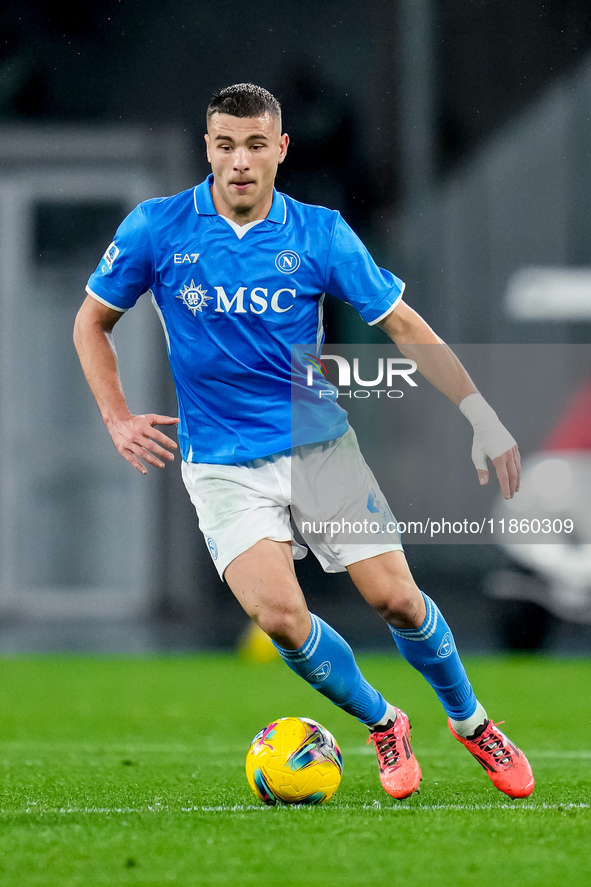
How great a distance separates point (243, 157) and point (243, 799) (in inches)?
72.2

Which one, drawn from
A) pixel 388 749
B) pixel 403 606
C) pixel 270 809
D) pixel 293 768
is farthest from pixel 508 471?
pixel 270 809

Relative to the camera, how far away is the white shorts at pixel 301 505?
12.0 ft

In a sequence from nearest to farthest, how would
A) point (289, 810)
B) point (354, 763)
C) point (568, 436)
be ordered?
1. point (289, 810)
2. point (354, 763)
3. point (568, 436)

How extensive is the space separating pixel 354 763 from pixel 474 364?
4.93 m

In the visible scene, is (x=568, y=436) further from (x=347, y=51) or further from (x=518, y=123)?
(x=347, y=51)

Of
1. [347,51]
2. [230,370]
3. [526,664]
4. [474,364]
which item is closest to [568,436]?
[474,364]

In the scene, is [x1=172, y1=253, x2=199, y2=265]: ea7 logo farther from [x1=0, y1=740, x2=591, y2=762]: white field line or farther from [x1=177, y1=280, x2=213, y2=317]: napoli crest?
[x1=0, y1=740, x2=591, y2=762]: white field line

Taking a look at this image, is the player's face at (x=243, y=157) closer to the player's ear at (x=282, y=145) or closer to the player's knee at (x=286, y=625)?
the player's ear at (x=282, y=145)

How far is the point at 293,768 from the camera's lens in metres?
3.50

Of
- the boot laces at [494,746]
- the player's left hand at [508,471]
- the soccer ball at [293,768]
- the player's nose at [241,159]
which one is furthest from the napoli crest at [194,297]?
the boot laces at [494,746]

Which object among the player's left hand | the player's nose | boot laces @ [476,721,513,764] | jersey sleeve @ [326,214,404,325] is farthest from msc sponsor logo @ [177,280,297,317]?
boot laces @ [476,721,513,764]

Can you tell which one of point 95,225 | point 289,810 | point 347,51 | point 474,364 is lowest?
point 289,810

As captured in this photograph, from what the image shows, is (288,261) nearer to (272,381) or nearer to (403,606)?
(272,381)

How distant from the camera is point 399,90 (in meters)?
9.35
